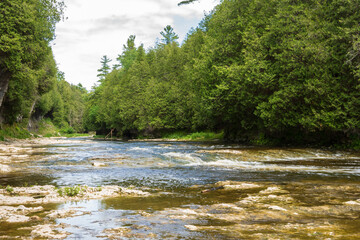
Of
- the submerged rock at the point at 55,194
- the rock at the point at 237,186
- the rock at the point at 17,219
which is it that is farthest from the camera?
the rock at the point at 237,186

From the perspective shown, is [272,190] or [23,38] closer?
[272,190]

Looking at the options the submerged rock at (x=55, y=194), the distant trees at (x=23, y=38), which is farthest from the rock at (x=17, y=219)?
the distant trees at (x=23, y=38)

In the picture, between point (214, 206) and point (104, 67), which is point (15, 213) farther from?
point (104, 67)

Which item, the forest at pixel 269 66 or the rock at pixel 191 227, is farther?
the forest at pixel 269 66

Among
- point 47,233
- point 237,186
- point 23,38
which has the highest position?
point 23,38

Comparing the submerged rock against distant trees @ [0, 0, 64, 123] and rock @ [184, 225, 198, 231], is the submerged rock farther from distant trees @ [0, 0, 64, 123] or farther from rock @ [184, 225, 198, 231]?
distant trees @ [0, 0, 64, 123]

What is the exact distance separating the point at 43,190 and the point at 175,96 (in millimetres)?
44537

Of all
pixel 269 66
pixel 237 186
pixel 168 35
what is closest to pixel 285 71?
pixel 269 66

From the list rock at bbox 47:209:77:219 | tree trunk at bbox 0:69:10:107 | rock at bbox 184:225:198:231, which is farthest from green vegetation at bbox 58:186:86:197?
tree trunk at bbox 0:69:10:107

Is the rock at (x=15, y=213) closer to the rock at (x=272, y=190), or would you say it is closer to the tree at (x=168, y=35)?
the rock at (x=272, y=190)

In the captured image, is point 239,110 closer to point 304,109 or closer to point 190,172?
point 304,109

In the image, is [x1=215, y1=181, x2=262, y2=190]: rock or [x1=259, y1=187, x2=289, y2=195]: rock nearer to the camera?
[x1=259, y1=187, x2=289, y2=195]: rock

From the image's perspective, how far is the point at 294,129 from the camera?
2625 centimetres

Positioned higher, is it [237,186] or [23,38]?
[23,38]
